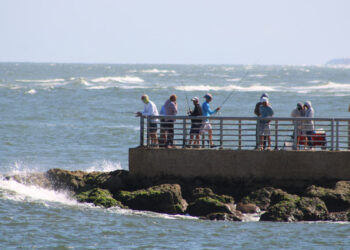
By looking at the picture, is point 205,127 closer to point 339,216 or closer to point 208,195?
point 208,195

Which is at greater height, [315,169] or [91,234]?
[315,169]

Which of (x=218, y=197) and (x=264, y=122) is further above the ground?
(x=264, y=122)

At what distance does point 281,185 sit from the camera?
15.9m

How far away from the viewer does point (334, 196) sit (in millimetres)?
14852

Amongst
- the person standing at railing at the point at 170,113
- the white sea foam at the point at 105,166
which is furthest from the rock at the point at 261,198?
the white sea foam at the point at 105,166

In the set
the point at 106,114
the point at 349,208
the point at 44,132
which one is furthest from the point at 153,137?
the point at 106,114

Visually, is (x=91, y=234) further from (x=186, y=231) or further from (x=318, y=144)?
(x=318, y=144)

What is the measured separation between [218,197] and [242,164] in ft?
3.31

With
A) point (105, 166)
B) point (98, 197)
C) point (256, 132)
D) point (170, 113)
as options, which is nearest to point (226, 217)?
point (256, 132)

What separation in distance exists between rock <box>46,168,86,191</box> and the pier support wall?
1.64 m

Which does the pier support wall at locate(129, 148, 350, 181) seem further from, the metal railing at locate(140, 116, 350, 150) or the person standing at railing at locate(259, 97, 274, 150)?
the person standing at railing at locate(259, 97, 274, 150)

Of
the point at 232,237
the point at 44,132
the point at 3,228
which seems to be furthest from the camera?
the point at 44,132

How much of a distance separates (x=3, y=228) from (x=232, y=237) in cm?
457

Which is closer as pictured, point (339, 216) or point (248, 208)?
point (339, 216)
